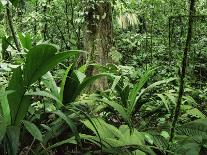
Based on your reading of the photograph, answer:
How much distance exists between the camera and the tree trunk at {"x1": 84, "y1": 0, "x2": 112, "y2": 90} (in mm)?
4516

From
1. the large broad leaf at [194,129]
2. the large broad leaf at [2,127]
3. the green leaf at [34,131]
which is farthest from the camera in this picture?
the large broad leaf at [194,129]

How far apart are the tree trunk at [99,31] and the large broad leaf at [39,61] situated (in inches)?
80.8

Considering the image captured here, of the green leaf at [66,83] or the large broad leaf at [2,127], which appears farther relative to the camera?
the green leaf at [66,83]

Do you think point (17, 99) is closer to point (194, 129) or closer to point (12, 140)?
point (12, 140)

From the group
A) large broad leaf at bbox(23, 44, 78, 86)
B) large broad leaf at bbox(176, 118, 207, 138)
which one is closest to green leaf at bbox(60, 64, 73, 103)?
large broad leaf at bbox(23, 44, 78, 86)

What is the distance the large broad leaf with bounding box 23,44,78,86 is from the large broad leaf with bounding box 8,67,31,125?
5cm

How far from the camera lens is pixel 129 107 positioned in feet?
9.75

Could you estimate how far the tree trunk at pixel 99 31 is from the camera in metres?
4.52

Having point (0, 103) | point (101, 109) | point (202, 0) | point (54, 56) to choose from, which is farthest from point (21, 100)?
point (202, 0)

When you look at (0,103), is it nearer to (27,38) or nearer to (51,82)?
(51,82)

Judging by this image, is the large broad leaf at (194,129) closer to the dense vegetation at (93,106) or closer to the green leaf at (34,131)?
the dense vegetation at (93,106)

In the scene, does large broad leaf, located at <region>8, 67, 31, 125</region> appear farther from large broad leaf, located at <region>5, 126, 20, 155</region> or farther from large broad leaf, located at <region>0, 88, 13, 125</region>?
large broad leaf, located at <region>5, 126, 20, 155</region>

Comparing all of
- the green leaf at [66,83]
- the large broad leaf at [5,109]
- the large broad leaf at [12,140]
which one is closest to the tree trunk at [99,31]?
the green leaf at [66,83]

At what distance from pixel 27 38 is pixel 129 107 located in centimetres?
121
